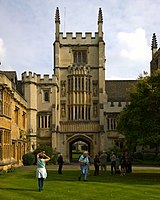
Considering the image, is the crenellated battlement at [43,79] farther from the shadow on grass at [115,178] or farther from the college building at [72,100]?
the shadow on grass at [115,178]

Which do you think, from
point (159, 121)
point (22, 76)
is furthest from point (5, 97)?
point (22, 76)

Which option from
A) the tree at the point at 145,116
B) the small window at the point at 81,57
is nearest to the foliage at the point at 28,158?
the tree at the point at 145,116

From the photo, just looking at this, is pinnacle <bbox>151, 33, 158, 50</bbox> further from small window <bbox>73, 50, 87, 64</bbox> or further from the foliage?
the foliage

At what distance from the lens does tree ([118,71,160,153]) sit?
78.7 feet

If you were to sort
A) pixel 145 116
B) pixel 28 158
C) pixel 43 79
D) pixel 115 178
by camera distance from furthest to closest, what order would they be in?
pixel 43 79 < pixel 28 158 < pixel 145 116 < pixel 115 178

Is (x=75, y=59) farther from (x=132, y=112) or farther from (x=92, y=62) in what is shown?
(x=132, y=112)

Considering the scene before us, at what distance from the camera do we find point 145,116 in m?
25.2

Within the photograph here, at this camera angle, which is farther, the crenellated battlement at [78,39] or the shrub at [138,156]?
the crenellated battlement at [78,39]

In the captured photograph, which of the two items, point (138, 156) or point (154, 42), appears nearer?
point (138, 156)

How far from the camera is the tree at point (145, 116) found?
2400 cm

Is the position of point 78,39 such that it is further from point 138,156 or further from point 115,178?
point 115,178

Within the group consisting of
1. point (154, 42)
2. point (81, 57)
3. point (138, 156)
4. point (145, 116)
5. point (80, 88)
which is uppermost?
point (154, 42)

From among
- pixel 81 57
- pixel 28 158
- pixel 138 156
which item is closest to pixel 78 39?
pixel 81 57

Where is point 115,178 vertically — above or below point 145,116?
below
